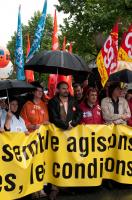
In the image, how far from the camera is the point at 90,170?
25.2 feet

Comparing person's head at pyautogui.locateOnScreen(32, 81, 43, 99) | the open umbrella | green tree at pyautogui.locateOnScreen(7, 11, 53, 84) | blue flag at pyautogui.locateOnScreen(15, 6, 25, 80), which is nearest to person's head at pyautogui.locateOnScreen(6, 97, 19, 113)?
person's head at pyautogui.locateOnScreen(32, 81, 43, 99)

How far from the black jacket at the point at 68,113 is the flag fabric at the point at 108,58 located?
66 centimetres

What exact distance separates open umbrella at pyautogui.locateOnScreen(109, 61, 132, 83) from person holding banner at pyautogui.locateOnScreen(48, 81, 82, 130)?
1346mm

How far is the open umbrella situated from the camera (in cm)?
845

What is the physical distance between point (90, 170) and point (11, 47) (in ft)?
180

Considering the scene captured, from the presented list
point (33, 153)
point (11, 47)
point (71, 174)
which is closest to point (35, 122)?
point (33, 153)

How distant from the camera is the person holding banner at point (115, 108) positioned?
26.5 ft

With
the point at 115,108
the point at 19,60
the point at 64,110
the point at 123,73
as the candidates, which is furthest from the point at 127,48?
the point at 19,60

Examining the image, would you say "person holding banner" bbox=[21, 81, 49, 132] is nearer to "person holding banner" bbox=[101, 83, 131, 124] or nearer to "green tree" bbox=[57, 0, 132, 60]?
"person holding banner" bbox=[101, 83, 131, 124]

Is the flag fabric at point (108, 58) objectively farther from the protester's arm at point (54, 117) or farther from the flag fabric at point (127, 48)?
the protester's arm at point (54, 117)

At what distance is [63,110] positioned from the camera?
746 centimetres

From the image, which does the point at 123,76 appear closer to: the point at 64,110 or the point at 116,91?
the point at 116,91

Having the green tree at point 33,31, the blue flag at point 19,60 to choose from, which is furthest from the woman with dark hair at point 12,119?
the green tree at point 33,31

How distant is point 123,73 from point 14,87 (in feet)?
8.92
